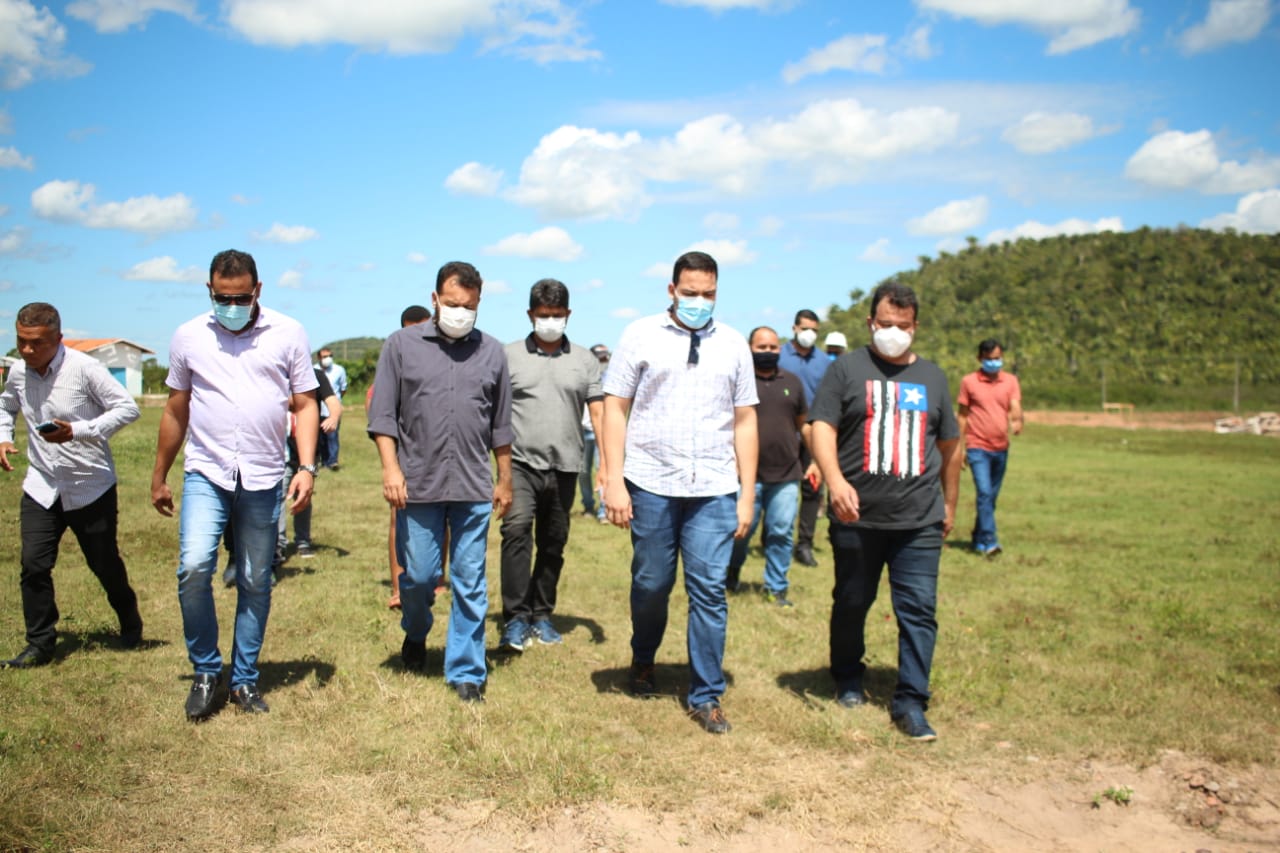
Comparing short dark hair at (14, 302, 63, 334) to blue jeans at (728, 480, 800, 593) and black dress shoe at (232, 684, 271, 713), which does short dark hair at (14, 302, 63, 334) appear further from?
blue jeans at (728, 480, 800, 593)

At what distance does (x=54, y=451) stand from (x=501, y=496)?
97.8 inches

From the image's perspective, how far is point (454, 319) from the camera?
5.13m

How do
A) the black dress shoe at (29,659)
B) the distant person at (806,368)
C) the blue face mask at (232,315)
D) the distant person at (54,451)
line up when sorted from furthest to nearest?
1. the distant person at (806,368)
2. the distant person at (54,451)
3. the black dress shoe at (29,659)
4. the blue face mask at (232,315)

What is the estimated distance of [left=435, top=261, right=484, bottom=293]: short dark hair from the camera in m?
5.17

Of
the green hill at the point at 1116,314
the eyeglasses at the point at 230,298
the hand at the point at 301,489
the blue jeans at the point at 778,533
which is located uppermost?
the green hill at the point at 1116,314

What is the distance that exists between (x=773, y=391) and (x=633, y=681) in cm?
338

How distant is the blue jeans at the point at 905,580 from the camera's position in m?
5.15

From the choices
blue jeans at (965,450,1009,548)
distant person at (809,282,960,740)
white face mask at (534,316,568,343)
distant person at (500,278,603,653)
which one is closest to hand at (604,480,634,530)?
distant person at (809,282,960,740)

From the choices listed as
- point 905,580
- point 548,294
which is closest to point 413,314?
point 548,294

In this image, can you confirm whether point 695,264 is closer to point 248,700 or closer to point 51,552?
point 248,700

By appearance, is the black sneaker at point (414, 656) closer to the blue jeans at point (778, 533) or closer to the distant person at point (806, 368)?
the blue jeans at point (778, 533)

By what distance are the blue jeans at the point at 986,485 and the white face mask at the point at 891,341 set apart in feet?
19.2

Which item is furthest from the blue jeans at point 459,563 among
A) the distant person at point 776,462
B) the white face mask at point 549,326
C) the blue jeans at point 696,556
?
the distant person at point 776,462

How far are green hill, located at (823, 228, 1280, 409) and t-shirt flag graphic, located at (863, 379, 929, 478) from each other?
4482cm
